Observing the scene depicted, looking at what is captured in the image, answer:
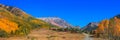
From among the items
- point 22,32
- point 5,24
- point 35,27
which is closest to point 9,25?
point 5,24

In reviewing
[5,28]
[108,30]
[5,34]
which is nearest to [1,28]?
[5,28]

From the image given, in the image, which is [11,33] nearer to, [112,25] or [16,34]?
[16,34]

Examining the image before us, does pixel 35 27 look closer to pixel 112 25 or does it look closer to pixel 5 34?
pixel 5 34

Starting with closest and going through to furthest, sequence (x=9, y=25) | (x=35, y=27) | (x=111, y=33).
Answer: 1. (x=111, y=33)
2. (x=9, y=25)
3. (x=35, y=27)

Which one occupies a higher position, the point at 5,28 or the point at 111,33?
the point at 5,28

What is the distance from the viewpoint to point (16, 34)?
344 ft

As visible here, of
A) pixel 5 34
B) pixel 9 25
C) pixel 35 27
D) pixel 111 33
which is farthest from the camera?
pixel 35 27

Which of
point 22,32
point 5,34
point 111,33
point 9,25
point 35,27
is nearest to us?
point 111,33

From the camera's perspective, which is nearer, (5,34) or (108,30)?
(108,30)

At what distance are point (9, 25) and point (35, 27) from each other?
52895mm

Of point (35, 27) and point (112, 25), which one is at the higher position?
point (35, 27)

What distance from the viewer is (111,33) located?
167 ft

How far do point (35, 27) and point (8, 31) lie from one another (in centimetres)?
6154

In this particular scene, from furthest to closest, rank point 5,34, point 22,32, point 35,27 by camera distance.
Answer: point 35,27 < point 22,32 < point 5,34
